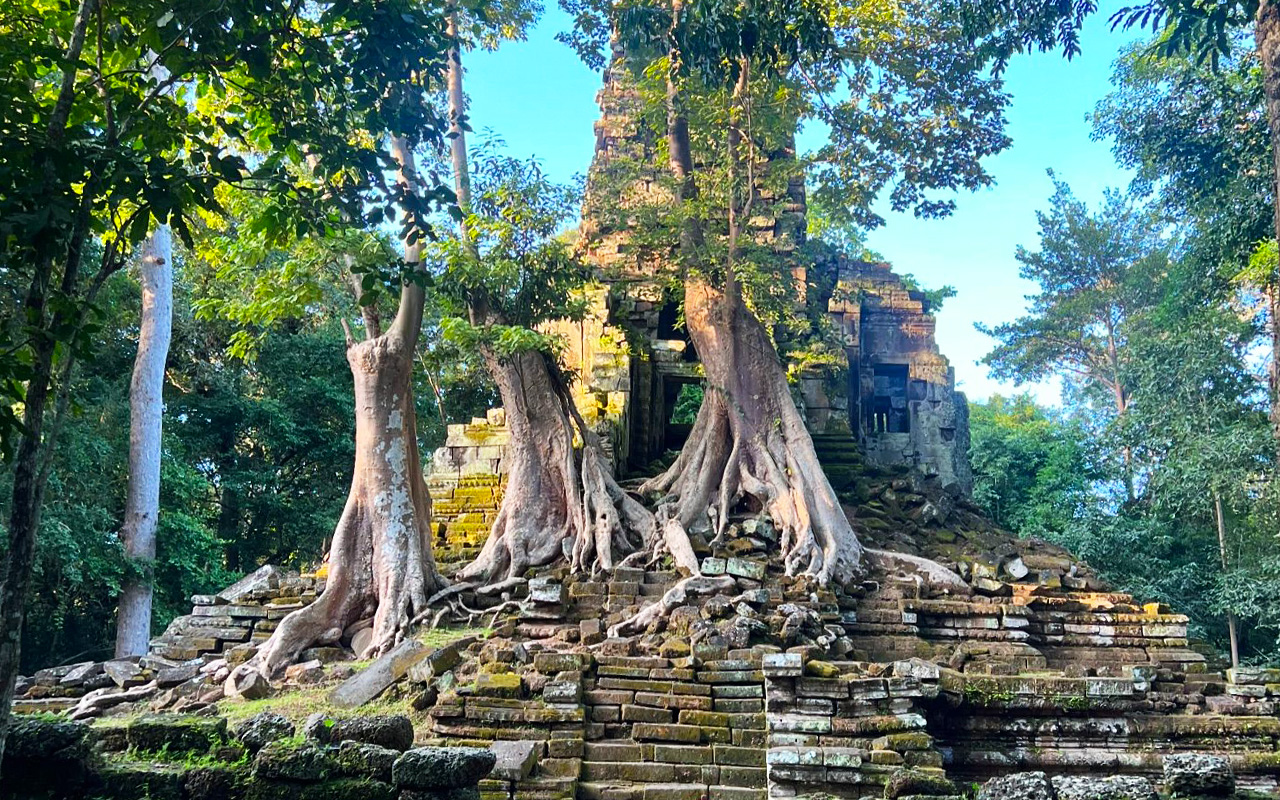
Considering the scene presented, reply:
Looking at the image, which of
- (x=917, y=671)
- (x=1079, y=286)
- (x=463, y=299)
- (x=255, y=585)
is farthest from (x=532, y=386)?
(x=1079, y=286)

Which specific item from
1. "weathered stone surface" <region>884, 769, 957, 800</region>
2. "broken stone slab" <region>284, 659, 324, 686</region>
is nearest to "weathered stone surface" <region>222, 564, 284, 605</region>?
"broken stone slab" <region>284, 659, 324, 686</region>

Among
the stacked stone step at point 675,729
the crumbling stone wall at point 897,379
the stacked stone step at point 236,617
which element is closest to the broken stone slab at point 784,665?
the stacked stone step at point 675,729

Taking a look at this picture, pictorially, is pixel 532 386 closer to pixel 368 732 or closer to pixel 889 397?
pixel 368 732

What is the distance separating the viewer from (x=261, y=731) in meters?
4.84

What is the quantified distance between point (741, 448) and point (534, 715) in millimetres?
5473

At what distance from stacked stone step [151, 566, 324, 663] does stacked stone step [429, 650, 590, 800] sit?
300cm

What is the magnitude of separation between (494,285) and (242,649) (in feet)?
14.5

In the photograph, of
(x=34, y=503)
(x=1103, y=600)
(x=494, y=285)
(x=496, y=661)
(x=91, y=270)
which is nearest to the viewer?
(x=34, y=503)

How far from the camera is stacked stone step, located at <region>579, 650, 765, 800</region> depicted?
673cm

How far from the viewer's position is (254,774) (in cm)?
412

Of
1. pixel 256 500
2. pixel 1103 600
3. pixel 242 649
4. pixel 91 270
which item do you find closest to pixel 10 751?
pixel 242 649

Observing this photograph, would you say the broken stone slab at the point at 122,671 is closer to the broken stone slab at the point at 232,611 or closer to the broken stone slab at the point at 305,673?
the broken stone slab at the point at 232,611

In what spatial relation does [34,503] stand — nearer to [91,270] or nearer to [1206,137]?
[91,270]

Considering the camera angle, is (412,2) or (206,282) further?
(206,282)
